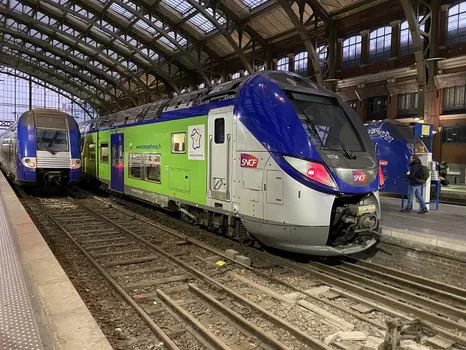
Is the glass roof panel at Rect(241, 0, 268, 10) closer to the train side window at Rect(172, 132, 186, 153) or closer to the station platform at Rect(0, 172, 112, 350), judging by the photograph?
the train side window at Rect(172, 132, 186, 153)

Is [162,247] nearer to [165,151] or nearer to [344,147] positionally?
[165,151]

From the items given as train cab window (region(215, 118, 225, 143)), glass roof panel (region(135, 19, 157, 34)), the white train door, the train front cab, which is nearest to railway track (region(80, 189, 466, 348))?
the white train door

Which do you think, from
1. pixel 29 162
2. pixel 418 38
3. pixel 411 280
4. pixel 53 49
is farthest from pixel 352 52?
pixel 53 49

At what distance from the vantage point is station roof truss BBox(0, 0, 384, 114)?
72.9ft

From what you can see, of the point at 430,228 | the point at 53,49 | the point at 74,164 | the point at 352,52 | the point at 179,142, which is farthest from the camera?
the point at 53,49

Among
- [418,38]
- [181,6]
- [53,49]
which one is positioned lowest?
[418,38]

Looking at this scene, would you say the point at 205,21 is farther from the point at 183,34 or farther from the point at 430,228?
the point at 430,228

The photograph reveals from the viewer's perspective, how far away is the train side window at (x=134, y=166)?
10.9m

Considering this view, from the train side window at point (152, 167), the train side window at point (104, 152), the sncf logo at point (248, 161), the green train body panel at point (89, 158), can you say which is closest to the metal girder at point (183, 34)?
the green train body panel at point (89, 158)

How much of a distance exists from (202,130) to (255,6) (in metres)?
17.8

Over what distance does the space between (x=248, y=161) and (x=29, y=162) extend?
32.9 ft

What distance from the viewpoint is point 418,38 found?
1686cm

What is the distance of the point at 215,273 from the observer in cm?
592

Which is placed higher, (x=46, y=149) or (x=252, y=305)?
(x=46, y=149)
